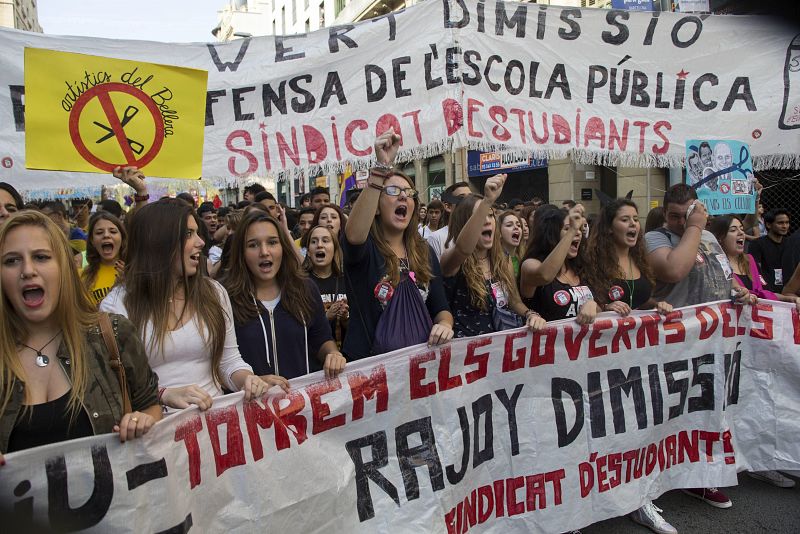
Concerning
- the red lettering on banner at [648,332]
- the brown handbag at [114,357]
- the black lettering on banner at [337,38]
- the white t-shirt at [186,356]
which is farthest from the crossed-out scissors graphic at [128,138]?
the red lettering on banner at [648,332]

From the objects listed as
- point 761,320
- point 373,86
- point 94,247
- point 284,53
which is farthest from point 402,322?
point 761,320

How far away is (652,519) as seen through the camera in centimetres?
338

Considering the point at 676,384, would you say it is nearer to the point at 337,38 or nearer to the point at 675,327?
the point at 675,327

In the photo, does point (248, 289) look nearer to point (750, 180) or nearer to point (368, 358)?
point (368, 358)

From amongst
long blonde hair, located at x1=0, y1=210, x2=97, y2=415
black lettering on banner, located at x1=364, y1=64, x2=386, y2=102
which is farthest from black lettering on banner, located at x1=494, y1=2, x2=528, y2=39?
long blonde hair, located at x1=0, y1=210, x2=97, y2=415

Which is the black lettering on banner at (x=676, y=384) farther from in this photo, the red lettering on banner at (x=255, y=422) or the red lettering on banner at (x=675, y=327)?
the red lettering on banner at (x=255, y=422)

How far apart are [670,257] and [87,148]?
3466 millimetres

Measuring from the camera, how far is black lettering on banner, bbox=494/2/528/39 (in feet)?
12.4

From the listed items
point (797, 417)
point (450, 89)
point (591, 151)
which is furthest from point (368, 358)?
point (797, 417)

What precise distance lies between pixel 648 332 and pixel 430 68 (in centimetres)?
206

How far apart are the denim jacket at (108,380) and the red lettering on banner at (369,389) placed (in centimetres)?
90

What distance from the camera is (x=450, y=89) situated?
3635 mm

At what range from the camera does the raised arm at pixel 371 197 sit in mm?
2719

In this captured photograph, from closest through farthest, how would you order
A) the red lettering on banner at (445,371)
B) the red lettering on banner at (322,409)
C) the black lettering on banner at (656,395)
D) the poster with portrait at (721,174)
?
the red lettering on banner at (322,409) → the red lettering on banner at (445,371) → the black lettering on banner at (656,395) → the poster with portrait at (721,174)
